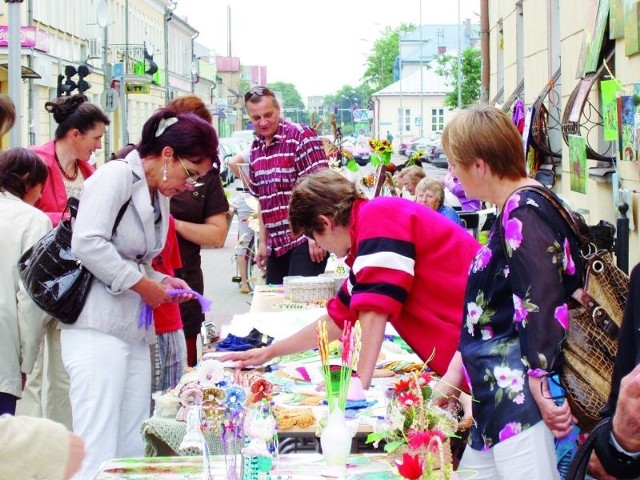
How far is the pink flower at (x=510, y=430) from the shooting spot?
119 inches

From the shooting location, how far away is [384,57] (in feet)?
321

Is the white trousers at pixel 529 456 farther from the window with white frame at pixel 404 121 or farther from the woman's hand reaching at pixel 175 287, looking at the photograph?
the window with white frame at pixel 404 121

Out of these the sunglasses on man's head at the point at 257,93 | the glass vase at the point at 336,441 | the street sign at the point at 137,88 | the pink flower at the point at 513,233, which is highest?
the street sign at the point at 137,88

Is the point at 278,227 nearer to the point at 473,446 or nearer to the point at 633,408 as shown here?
the point at 473,446

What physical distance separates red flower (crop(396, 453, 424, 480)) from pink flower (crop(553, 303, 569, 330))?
533mm

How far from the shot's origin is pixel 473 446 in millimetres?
3234

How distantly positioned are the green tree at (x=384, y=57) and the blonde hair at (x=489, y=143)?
93.5 meters

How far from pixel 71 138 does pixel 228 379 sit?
9.52 feet

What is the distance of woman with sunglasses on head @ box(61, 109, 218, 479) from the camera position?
423 cm

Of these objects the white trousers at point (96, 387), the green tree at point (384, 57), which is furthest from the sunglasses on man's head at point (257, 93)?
the green tree at point (384, 57)

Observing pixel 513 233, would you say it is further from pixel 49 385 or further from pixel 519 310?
pixel 49 385

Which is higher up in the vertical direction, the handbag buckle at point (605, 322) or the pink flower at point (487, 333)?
the handbag buckle at point (605, 322)

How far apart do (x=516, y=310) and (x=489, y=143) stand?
1.61ft

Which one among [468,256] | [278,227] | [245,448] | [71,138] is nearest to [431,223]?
[468,256]
